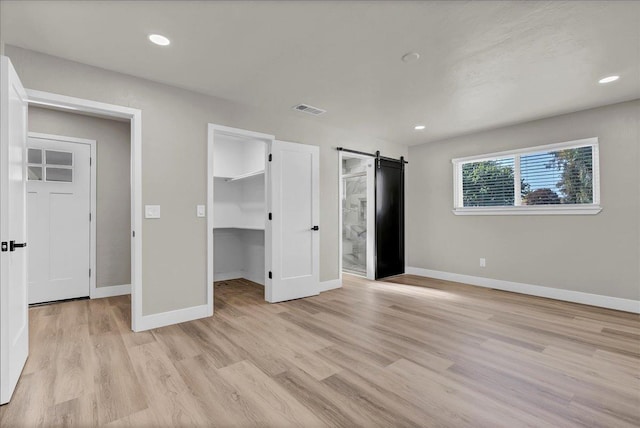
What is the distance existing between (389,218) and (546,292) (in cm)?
251

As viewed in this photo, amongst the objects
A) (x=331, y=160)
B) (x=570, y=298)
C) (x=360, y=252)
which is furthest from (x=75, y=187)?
(x=570, y=298)

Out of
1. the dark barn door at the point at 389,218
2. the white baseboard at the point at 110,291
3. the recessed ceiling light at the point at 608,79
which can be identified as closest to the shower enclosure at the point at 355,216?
the dark barn door at the point at 389,218

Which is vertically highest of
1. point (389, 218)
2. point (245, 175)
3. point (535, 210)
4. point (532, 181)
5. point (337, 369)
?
point (245, 175)

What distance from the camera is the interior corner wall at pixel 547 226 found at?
3.57m

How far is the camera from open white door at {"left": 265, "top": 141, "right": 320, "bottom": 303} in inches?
154

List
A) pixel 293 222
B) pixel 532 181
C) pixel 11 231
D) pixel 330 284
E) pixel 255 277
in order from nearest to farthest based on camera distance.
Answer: pixel 11 231 → pixel 293 222 → pixel 532 181 → pixel 330 284 → pixel 255 277

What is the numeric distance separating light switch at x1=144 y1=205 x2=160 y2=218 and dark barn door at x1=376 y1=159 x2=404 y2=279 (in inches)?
137

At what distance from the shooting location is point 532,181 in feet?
14.3

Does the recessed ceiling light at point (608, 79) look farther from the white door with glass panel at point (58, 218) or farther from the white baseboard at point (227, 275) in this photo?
the white door with glass panel at point (58, 218)

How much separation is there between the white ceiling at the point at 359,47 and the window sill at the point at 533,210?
129 centimetres

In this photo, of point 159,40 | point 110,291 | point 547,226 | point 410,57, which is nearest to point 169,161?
point 159,40

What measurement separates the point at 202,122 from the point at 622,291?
5.29 metres

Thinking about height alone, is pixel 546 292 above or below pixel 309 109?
below

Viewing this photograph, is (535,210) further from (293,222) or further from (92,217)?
(92,217)
